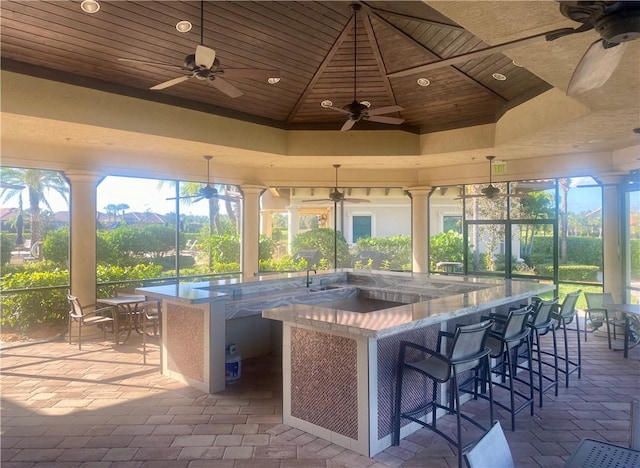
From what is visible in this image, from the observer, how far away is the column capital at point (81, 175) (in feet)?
22.7

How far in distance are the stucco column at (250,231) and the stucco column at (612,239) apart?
6.43 m

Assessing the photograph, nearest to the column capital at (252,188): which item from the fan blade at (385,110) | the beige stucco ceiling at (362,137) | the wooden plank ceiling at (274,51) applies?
the beige stucco ceiling at (362,137)

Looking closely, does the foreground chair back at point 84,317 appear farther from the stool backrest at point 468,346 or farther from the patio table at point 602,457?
the patio table at point 602,457

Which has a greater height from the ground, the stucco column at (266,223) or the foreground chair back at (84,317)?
the stucco column at (266,223)

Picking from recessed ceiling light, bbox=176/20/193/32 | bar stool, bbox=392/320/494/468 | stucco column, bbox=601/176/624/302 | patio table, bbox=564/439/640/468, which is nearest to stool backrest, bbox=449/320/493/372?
bar stool, bbox=392/320/494/468

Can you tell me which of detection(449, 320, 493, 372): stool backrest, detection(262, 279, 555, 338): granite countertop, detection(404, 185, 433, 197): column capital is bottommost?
detection(449, 320, 493, 372): stool backrest

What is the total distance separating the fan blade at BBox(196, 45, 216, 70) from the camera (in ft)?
11.8

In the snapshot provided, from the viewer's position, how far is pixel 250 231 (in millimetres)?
9297

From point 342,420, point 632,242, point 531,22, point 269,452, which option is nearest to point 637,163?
point 632,242

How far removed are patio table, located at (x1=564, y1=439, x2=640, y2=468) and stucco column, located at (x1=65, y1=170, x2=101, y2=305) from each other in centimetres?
724

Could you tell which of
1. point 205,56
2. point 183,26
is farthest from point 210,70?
point 183,26

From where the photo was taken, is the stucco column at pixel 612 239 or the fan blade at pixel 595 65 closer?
the fan blade at pixel 595 65

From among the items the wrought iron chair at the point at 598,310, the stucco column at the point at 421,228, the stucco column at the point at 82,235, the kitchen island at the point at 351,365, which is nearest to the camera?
the kitchen island at the point at 351,365

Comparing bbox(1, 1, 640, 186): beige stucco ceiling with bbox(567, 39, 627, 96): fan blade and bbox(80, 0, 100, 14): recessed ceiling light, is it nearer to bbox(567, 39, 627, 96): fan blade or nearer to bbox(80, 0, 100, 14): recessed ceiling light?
bbox(567, 39, 627, 96): fan blade
